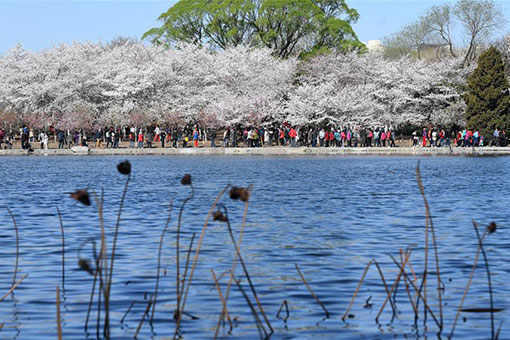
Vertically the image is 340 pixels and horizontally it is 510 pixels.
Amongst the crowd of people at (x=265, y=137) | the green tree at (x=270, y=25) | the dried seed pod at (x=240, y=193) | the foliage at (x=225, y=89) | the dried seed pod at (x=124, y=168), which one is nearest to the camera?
the dried seed pod at (x=240, y=193)

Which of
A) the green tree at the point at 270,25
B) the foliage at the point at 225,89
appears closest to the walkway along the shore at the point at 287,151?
the foliage at the point at 225,89

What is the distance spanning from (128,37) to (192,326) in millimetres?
134424

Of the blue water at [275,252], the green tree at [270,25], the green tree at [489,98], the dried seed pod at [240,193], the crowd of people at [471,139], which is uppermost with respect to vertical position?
the green tree at [270,25]

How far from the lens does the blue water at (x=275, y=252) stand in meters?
11.3

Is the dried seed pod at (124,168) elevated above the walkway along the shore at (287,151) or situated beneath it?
elevated above

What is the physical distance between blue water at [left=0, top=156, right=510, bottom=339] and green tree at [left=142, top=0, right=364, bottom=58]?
65598mm

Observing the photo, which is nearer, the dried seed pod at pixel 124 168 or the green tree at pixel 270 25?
the dried seed pod at pixel 124 168

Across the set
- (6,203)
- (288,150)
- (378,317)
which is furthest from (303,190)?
(288,150)

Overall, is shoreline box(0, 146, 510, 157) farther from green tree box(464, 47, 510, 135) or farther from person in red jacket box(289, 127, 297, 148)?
green tree box(464, 47, 510, 135)

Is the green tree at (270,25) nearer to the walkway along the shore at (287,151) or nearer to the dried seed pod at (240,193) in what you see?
the walkway along the shore at (287,151)

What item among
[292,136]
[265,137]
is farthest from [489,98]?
[265,137]

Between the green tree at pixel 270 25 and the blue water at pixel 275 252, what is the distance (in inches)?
2583

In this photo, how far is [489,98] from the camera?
77125 millimetres

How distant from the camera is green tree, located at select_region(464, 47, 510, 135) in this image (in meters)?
77.0
